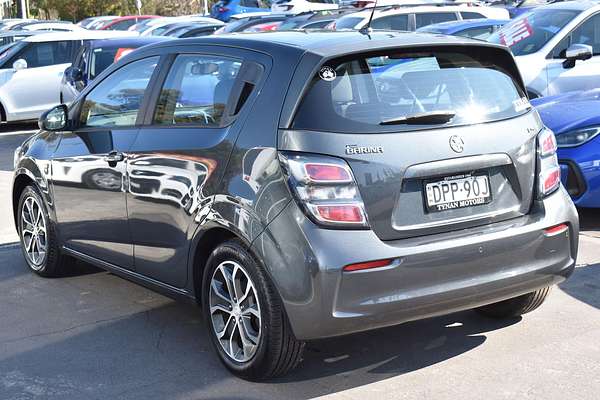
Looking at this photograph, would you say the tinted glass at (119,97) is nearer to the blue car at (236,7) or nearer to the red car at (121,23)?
the red car at (121,23)

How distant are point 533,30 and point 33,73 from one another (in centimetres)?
812

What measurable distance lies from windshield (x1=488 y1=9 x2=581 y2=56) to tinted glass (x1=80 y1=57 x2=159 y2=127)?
6434mm

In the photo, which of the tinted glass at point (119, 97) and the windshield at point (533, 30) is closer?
the tinted glass at point (119, 97)

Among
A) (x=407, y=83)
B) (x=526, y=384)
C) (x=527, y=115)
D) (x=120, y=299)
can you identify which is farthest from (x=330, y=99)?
(x=120, y=299)

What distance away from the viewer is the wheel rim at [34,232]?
21.4 feet

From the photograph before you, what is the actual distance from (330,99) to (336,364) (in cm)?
133

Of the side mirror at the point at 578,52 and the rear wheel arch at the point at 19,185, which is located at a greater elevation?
the side mirror at the point at 578,52

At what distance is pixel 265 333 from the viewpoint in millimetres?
4383

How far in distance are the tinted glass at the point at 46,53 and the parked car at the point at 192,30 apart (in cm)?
558

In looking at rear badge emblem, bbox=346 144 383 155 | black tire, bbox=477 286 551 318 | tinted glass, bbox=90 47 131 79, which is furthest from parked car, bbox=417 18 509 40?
rear badge emblem, bbox=346 144 383 155

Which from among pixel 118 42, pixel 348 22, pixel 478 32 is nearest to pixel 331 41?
pixel 118 42

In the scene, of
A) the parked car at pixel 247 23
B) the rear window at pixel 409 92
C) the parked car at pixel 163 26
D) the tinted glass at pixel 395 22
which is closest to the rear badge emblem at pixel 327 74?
the rear window at pixel 409 92

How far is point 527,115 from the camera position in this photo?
481 cm

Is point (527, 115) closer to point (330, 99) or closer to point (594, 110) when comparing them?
point (330, 99)
